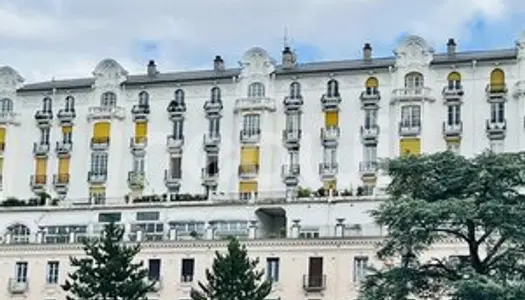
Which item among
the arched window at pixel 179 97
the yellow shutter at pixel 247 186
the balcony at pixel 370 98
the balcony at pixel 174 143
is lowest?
the yellow shutter at pixel 247 186

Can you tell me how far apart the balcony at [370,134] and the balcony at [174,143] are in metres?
15.6

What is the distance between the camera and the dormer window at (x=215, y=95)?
101 m

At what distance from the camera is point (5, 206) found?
98.8 meters

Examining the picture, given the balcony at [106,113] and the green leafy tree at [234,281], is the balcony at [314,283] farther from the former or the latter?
the balcony at [106,113]

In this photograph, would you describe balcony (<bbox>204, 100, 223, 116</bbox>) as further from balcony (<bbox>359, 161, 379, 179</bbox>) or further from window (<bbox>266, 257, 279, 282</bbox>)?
window (<bbox>266, 257, 279, 282</bbox>)

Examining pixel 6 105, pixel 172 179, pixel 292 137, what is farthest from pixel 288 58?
pixel 6 105

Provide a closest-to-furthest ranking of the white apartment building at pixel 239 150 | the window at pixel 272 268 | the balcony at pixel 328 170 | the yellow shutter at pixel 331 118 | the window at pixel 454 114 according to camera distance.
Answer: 1. the window at pixel 272 268
2. the white apartment building at pixel 239 150
3. the window at pixel 454 114
4. the balcony at pixel 328 170
5. the yellow shutter at pixel 331 118

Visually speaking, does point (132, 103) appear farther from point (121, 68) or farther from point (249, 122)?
point (249, 122)

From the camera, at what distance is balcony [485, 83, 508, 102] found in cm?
9306

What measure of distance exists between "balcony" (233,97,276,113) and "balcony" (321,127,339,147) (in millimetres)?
4948

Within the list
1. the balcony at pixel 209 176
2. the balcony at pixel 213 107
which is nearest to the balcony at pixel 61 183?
the balcony at pixel 209 176

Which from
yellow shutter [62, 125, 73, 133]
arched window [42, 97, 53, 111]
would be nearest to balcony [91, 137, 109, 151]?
yellow shutter [62, 125, 73, 133]

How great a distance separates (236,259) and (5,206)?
3234cm

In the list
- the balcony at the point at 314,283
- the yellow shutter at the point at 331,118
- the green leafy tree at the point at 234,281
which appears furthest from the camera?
the yellow shutter at the point at 331,118
